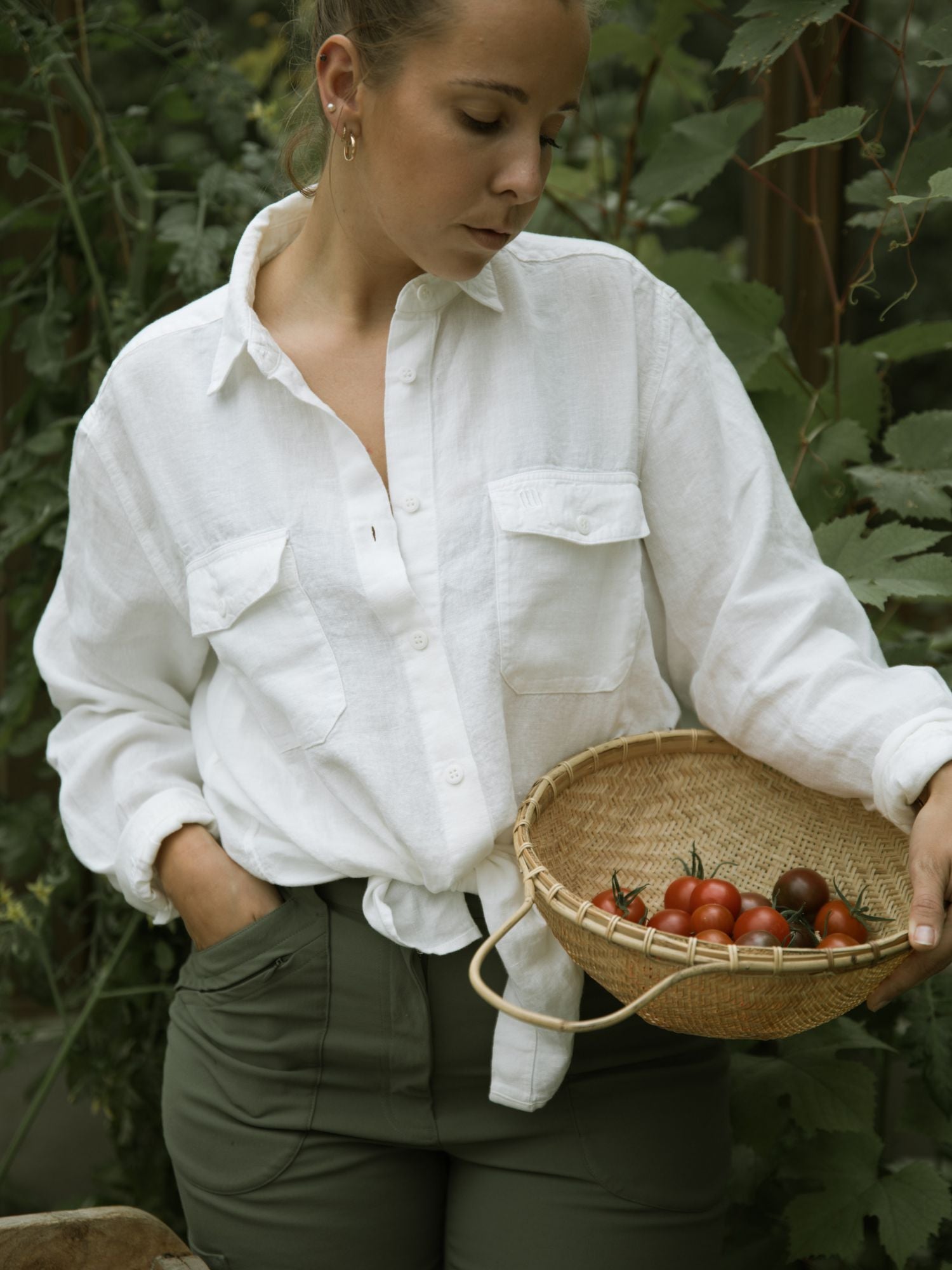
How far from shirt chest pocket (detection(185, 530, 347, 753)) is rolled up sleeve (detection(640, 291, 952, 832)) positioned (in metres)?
0.34

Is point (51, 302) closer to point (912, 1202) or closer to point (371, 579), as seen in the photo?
point (371, 579)

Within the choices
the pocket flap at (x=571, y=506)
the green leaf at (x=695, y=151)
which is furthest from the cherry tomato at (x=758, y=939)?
the green leaf at (x=695, y=151)

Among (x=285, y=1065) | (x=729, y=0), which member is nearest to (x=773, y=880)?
(x=285, y=1065)

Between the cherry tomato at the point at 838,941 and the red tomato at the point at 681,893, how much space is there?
134 millimetres

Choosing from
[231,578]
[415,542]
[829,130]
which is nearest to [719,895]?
[415,542]

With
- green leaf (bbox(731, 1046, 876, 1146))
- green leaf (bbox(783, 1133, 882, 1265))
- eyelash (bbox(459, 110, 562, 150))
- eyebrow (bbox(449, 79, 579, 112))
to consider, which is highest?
eyebrow (bbox(449, 79, 579, 112))

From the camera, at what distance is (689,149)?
184cm

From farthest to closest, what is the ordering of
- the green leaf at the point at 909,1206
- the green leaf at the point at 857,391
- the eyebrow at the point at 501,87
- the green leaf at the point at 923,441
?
the green leaf at the point at 857,391 → the green leaf at the point at 923,441 → the green leaf at the point at 909,1206 → the eyebrow at the point at 501,87

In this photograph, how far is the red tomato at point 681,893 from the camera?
1291 millimetres

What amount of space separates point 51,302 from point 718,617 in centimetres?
126

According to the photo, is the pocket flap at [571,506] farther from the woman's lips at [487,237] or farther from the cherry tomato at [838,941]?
the cherry tomato at [838,941]

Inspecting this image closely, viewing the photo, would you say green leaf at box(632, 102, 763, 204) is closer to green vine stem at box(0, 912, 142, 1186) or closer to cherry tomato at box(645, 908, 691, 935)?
cherry tomato at box(645, 908, 691, 935)

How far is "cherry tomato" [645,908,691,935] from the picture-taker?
1.21 meters

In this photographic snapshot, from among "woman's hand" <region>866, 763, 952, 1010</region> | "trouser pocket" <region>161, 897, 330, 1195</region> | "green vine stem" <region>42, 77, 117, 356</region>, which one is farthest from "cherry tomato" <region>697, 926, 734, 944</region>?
"green vine stem" <region>42, 77, 117, 356</region>
